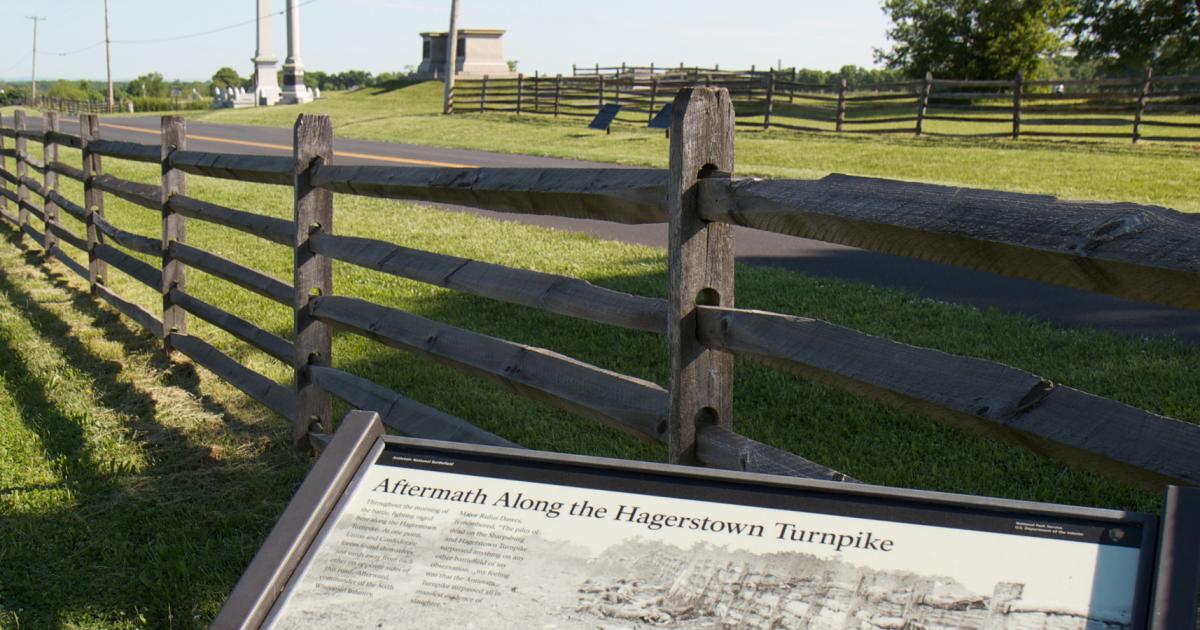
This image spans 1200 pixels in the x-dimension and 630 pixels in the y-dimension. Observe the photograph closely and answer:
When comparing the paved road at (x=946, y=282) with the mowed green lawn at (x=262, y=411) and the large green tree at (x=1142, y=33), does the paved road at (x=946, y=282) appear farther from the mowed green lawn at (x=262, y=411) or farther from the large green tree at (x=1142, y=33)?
the large green tree at (x=1142, y=33)

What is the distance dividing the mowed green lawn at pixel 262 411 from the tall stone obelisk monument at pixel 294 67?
44529mm

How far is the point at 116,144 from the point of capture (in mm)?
7992

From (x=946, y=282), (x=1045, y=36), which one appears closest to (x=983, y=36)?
(x=1045, y=36)

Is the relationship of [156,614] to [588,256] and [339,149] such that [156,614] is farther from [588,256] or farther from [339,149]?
[339,149]

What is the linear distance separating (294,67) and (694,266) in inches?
2097

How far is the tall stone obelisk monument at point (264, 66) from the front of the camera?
182ft

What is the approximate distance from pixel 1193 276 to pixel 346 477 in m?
1.53

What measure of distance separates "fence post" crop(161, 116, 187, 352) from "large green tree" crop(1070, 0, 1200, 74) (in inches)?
1683

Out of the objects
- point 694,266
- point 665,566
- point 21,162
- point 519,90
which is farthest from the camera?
point 519,90

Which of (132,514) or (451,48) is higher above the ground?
(451,48)

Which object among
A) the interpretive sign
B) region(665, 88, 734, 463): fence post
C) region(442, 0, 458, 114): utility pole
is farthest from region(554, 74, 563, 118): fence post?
the interpretive sign

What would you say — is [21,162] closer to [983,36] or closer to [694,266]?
[694,266]

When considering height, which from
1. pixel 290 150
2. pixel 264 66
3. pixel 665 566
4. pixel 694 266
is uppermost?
pixel 264 66

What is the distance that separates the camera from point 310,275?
5.00m
